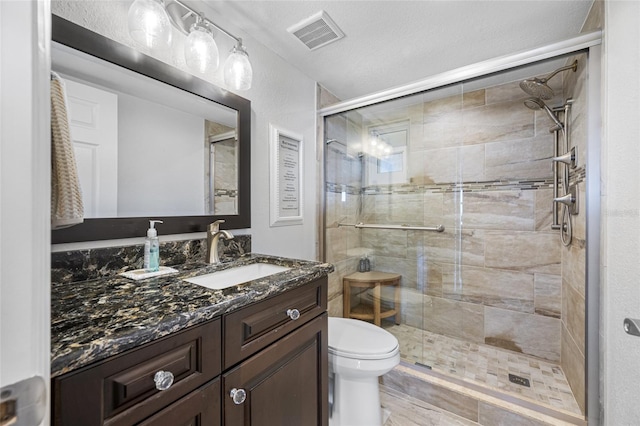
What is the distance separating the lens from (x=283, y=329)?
3.21ft

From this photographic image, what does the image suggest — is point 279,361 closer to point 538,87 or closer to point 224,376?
point 224,376

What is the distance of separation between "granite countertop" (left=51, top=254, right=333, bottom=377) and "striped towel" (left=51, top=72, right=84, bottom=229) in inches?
9.5

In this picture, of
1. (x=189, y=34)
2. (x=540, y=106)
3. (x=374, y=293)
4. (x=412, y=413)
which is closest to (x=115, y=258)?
(x=189, y=34)

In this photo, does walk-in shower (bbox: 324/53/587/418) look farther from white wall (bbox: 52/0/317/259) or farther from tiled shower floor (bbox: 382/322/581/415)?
white wall (bbox: 52/0/317/259)

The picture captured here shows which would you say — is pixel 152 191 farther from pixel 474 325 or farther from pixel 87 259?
pixel 474 325

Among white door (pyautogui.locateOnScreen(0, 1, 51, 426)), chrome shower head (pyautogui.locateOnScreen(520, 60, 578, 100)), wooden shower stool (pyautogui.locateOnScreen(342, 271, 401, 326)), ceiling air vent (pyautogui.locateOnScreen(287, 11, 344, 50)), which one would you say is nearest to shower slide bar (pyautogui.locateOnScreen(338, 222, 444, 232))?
wooden shower stool (pyautogui.locateOnScreen(342, 271, 401, 326))

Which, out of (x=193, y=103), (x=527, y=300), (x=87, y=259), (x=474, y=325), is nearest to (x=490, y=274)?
(x=527, y=300)

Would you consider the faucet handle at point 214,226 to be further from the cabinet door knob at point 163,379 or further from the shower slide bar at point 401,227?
the shower slide bar at point 401,227

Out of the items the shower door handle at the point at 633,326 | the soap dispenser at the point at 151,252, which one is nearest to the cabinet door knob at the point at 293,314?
the soap dispenser at the point at 151,252

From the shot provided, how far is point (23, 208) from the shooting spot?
0.30 metres

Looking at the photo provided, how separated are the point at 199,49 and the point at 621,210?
190 centimetres

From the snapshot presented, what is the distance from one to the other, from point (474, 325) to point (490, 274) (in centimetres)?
46

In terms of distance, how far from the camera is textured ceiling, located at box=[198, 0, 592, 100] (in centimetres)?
143

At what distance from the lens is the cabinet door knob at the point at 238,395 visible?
0.79m
